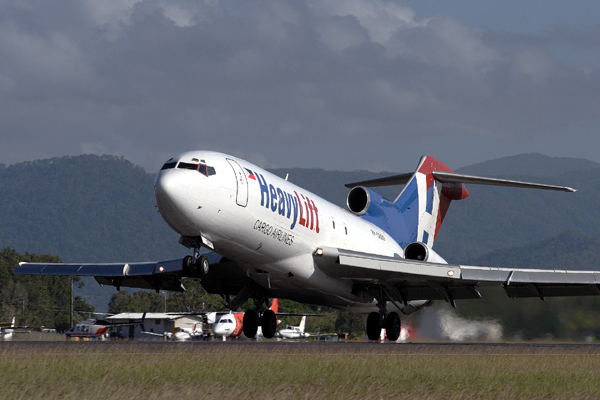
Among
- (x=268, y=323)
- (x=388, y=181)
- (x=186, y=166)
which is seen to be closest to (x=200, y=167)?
(x=186, y=166)

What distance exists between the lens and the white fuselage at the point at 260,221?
19094mm

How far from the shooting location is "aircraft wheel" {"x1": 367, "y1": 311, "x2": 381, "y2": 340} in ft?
88.6

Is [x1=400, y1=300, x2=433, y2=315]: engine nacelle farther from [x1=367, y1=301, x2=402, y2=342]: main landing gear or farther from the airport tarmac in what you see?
the airport tarmac

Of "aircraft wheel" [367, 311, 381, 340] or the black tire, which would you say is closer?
the black tire

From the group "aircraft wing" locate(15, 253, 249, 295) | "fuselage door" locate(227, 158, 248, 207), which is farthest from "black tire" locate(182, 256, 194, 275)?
"aircraft wing" locate(15, 253, 249, 295)

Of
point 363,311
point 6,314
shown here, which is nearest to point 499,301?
point 363,311

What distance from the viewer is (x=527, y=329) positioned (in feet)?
99.8

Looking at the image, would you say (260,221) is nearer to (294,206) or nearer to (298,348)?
(294,206)

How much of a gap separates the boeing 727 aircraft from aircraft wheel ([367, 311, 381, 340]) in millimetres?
36

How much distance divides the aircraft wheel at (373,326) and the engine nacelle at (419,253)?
3.31 meters

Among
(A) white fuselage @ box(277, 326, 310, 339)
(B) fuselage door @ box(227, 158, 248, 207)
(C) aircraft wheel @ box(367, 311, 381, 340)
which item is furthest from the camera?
(A) white fuselage @ box(277, 326, 310, 339)

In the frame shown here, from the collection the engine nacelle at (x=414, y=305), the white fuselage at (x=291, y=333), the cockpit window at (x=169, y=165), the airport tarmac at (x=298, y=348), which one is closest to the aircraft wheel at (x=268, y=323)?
the airport tarmac at (x=298, y=348)

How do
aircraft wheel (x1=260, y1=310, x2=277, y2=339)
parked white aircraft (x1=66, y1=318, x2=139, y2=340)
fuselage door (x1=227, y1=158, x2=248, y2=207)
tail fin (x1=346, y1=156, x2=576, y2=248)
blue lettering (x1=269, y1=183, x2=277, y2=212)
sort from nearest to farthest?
1. fuselage door (x1=227, y1=158, x2=248, y2=207)
2. blue lettering (x1=269, y1=183, x2=277, y2=212)
3. aircraft wheel (x1=260, y1=310, x2=277, y2=339)
4. tail fin (x1=346, y1=156, x2=576, y2=248)
5. parked white aircraft (x1=66, y1=318, x2=139, y2=340)

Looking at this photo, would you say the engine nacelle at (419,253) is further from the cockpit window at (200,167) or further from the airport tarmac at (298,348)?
the cockpit window at (200,167)
